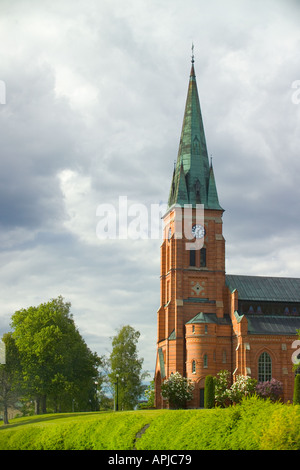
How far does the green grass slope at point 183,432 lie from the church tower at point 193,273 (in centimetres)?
3931

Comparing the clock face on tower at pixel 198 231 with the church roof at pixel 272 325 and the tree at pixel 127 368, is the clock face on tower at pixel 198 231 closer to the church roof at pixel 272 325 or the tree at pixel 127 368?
the church roof at pixel 272 325

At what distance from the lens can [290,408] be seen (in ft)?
94.3

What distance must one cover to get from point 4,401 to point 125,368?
25581mm

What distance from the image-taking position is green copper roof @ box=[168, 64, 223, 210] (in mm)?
82938

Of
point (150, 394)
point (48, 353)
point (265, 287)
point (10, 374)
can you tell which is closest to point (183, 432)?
point (48, 353)

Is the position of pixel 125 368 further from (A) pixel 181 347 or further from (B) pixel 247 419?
(B) pixel 247 419

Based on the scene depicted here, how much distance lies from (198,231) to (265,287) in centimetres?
1246

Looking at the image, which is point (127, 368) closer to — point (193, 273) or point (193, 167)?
point (193, 273)

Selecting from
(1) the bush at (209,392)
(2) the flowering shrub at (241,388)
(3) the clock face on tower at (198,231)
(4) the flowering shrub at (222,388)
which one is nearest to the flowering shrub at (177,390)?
(4) the flowering shrub at (222,388)

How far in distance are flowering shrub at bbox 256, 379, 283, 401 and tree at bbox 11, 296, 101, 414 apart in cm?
2143

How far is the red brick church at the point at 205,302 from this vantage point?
243ft

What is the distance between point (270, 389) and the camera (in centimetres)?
7012

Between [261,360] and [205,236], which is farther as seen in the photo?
[205,236]
